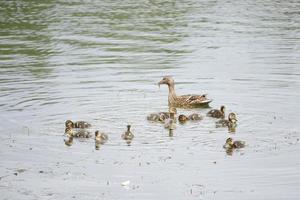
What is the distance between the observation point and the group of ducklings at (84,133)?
16.2m

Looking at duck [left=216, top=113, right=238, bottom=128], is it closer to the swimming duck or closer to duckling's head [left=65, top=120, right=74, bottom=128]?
the swimming duck

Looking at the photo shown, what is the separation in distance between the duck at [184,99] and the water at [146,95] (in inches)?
8.4

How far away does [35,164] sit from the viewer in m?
14.8

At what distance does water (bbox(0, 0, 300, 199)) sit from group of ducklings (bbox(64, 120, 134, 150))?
0.51ft

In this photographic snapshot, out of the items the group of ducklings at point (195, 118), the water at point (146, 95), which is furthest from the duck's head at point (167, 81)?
the group of ducklings at point (195, 118)

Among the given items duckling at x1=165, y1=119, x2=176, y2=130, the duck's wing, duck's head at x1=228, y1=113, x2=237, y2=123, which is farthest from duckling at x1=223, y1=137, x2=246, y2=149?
the duck's wing

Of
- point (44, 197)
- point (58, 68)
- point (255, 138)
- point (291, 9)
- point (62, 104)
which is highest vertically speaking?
point (291, 9)

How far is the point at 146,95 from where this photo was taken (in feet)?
68.2

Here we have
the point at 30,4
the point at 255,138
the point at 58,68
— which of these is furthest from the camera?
the point at 30,4

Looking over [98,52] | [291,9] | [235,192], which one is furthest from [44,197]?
[291,9]

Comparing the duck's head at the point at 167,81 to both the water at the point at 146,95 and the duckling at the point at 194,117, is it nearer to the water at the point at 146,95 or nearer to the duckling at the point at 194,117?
the water at the point at 146,95

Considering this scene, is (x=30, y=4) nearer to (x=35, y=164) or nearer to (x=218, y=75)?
(x=218, y=75)

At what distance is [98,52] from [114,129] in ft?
33.9

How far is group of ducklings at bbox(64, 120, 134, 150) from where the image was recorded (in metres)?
16.2
